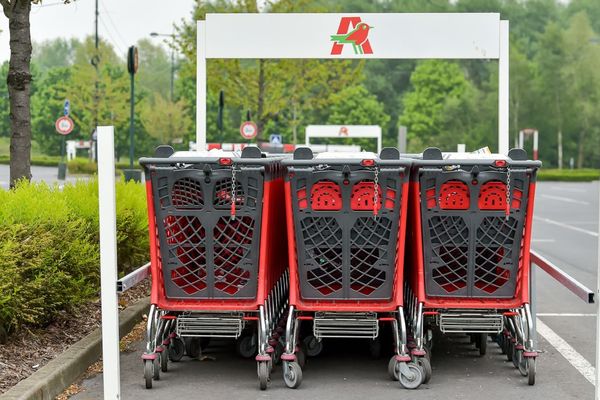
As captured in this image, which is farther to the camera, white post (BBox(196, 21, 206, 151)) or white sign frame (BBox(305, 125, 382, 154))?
white sign frame (BBox(305, 125, 382, 154))

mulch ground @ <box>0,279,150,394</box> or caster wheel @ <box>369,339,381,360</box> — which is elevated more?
mulch ground @ <box>0,279,150,394</box>

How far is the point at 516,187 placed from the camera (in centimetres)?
669

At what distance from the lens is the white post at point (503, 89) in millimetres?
9431

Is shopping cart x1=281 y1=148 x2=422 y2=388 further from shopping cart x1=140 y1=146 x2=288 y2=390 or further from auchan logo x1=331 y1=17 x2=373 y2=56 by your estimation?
auchan logo x1=331 y1=17 x2=373 y2=56

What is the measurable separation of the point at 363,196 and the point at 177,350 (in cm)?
190

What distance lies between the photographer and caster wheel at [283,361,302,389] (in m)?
6.56

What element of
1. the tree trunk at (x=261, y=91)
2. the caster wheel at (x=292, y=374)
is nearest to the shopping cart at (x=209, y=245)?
the caster wheel at (x=292, y=374)

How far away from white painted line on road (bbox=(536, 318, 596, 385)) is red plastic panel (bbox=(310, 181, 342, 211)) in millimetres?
2158

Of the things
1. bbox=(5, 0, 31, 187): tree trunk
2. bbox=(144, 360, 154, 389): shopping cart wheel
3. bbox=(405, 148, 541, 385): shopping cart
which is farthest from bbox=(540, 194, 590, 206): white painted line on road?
bbox=(144, 360, 154, 389): shopping cart wheel

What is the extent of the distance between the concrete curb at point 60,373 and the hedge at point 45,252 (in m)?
0.33

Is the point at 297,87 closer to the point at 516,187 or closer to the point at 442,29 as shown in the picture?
the point at 442,29

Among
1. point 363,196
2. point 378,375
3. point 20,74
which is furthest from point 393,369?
point 20,74

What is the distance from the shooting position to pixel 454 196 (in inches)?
265

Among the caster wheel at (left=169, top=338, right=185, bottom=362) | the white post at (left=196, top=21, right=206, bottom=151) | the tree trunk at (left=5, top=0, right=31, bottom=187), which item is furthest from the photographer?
the tree trunk at (left=5, top=0, right=31, bottom=187)
